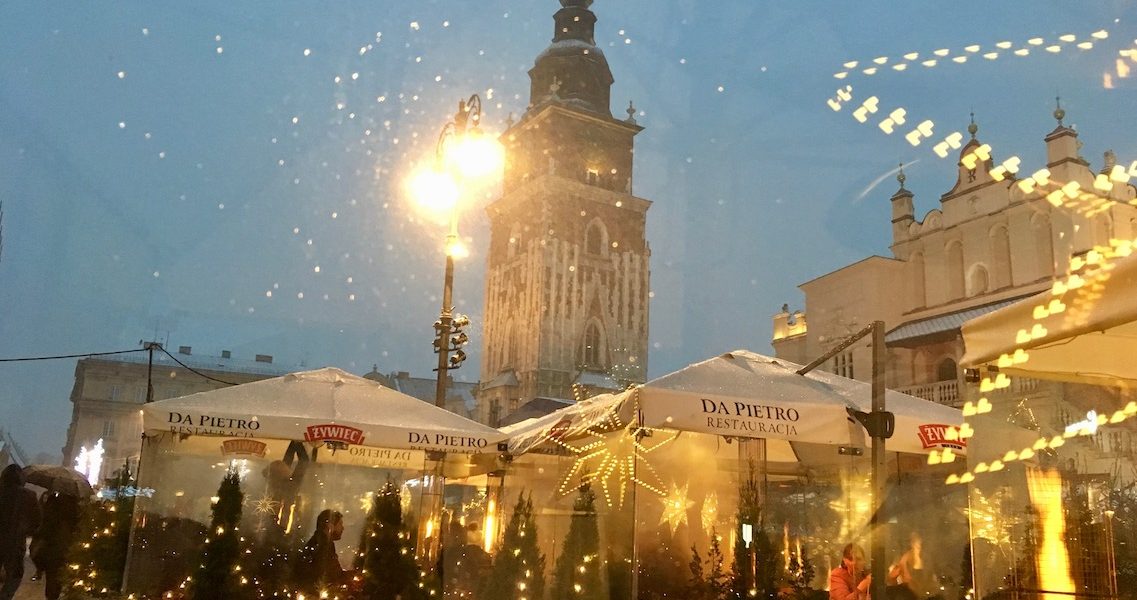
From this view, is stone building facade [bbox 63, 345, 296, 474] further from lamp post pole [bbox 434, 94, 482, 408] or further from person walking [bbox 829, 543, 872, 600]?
person walking [bbox 829, 543, 872, 600]

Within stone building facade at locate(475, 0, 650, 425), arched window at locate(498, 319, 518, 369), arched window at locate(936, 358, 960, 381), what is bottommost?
arched window at locate(936, 358, 960, 381)

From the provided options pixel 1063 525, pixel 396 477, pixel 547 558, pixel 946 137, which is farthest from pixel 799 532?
pixel 946 137

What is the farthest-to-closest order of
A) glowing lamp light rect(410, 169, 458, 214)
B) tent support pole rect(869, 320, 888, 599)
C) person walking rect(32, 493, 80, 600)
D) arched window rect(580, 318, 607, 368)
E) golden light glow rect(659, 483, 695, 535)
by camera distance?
arched window rect(580, 318, 607, 368) < glowing lamp light rect(410, 169, 458, 214) < person walking rect(32, 493, 80, 600) < golden light glow rect(659, 483, 695, 535) < tent support pole rect(869, 320, 888, 599)

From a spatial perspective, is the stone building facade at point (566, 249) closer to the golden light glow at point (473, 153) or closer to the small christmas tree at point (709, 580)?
the golden light glow at point (473, 153)

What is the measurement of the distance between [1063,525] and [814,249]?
11472 centimetres

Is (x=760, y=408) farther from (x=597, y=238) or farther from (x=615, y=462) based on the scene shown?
(x=597, y=238)

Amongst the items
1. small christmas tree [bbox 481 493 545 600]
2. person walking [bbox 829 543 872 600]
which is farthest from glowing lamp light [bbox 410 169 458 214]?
person walking [bbox 829 543 872 600]

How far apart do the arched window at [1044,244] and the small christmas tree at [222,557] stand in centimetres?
2207

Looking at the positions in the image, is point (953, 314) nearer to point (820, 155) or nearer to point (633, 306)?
point (633, 306)

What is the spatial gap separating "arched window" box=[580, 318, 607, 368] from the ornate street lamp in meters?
43.8

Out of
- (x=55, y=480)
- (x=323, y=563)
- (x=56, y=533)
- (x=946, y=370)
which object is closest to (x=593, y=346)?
(x=946, y=370)

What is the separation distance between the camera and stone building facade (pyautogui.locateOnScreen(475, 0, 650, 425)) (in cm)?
5659

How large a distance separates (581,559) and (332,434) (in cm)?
309

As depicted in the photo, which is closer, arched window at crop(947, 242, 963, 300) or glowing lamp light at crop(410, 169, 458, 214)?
glowing lamp light at crop(410, 169, 458, 214)
